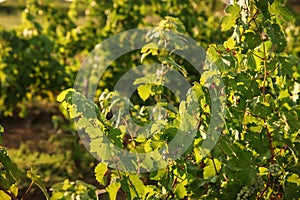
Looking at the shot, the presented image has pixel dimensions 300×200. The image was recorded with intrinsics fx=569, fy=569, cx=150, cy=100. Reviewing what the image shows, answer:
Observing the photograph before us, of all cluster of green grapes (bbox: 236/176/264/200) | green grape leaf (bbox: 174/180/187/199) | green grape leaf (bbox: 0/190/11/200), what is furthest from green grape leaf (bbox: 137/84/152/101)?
green grape leaf (bbox: 0/190/11/200)

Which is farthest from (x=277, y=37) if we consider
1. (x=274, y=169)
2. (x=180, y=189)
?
(x=180, y=189)

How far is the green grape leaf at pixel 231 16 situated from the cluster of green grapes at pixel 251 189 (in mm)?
671

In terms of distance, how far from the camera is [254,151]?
256 cm

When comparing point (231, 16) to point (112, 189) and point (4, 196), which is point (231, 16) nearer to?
point (112, 189)

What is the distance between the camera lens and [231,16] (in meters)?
2.28

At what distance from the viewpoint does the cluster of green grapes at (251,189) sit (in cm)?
240

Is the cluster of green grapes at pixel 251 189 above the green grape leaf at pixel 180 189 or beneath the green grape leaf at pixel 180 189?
above

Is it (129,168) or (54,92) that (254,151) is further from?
(54,92)

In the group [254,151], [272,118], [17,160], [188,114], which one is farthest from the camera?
[17,160]

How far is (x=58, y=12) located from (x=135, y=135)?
2957 mm

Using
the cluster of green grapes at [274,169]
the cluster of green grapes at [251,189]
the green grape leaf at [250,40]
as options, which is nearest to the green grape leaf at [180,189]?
the cluster of green grapes at [251,189]

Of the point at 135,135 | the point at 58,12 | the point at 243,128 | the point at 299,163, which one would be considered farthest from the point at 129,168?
the point at 58,12

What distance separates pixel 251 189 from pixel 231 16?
73cm

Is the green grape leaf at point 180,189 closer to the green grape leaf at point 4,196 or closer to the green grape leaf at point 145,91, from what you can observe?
the green grape leaf at point 145,91
